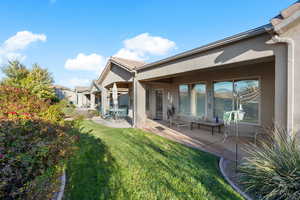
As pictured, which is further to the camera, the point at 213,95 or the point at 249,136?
the point at 213,95

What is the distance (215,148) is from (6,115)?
7.01 metres

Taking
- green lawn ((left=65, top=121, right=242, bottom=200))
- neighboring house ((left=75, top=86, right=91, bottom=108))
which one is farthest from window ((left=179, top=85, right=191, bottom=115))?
neighboring house ((left=75, top=86, right=91, bottom=108))

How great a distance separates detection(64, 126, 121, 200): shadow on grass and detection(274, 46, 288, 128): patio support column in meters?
4.25

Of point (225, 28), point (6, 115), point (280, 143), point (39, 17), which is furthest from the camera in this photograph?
point (39, 17)

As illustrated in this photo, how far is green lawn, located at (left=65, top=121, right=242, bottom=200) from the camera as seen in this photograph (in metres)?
2.86

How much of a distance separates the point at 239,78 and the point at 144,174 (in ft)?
21.4

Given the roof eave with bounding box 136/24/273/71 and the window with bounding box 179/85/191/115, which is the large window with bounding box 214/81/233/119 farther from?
the roof eave with bounding box 136/24/273/71

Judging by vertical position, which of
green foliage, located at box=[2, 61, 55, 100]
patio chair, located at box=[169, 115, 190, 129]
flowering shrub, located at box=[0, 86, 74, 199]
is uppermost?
green foliage, located at box=[2, 61, 55, 100]

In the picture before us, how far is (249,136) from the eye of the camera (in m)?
6.94

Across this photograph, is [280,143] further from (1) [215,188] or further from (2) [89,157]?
(2) [89,157]

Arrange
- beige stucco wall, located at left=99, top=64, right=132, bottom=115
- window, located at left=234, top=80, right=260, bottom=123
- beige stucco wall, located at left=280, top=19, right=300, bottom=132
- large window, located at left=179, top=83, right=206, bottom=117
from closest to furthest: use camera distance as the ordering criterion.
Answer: beige stucco wall, located at left=280, top=19, right=300, bottom=132 → window, located at left=234, top=80, right=260, bottom=123 → large window, located at left=179, top=83, right=206, bottom=117 → beige stucco wall, located at left=99, top=64, right=132, bottom=115

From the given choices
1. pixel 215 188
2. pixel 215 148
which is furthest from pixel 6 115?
pixel 215 148

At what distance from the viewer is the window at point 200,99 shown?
8820mm

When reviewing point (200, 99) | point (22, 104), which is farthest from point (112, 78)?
point (22, 104)
